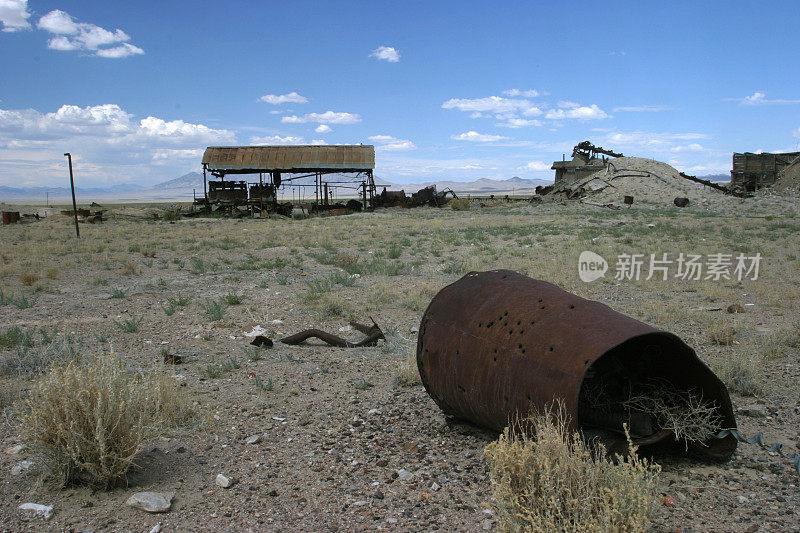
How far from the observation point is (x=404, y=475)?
371 centimetres

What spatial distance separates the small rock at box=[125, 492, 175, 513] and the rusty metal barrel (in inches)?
74.9

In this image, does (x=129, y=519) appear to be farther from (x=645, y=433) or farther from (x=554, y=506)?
(x=645, y=433)

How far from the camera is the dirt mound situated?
37312 mm

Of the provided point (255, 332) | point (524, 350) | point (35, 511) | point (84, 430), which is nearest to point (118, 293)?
point (255, 332)

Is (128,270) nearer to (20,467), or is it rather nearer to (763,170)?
(20,467)

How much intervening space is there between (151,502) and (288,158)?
1359 inches

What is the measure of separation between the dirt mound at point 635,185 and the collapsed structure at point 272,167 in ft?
49.9

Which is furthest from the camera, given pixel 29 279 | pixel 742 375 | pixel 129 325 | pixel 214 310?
pixel 29 279

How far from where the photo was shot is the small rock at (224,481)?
3.60 metres

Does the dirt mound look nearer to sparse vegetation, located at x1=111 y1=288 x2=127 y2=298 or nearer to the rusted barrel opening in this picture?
sparse vegetation, located at x1=111 y1=288 x2=127 y2=298

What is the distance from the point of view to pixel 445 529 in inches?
122

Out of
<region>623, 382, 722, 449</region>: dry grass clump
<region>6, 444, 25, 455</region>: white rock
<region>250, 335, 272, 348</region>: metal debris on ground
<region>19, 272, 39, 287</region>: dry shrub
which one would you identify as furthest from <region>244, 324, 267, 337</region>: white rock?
<region>19, 272, 39, 287</region>: dry shrub

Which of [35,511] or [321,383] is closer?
[35,511]

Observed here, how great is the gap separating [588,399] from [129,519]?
2869mm
